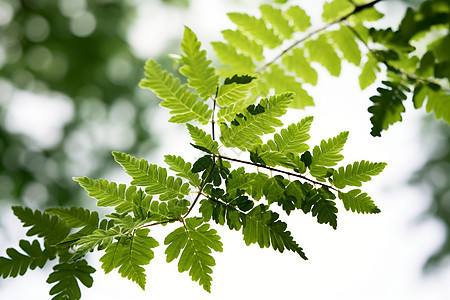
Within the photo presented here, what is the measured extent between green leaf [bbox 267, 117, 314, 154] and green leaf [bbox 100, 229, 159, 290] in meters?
0.40

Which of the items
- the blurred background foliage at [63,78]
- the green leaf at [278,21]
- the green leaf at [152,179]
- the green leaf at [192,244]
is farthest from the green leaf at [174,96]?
the blurred background foliage at [63,78]

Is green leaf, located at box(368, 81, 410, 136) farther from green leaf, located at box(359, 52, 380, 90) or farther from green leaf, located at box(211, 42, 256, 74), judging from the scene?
green leaf, located at box(211, 42, 256, 74)

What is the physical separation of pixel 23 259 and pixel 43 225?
0.32 feet

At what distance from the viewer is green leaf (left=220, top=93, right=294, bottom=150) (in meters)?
0.84

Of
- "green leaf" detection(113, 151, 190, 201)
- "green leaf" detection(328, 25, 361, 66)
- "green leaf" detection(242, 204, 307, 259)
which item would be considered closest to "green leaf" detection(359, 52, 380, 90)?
"green leaf" detection(328, 25, 361, 66)

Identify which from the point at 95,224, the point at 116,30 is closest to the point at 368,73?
the point at 95,224

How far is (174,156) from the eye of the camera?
896mm

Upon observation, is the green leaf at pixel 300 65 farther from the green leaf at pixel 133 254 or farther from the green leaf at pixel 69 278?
the green leaf at pixel 69 278

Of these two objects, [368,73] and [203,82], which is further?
[368,73]

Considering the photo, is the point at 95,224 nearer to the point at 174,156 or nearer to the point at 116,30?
the point at 174,156

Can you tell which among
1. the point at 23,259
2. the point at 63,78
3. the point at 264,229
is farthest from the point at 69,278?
the point at 63,78

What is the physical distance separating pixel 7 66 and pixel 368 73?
725cm

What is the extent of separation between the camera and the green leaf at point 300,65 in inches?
54.7

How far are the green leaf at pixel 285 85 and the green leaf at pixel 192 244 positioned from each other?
66 centimetres
